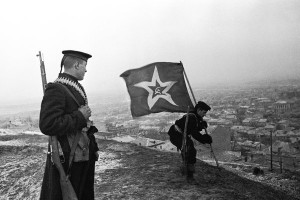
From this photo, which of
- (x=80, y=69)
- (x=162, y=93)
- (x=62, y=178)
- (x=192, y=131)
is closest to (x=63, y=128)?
(x=62, y=178)

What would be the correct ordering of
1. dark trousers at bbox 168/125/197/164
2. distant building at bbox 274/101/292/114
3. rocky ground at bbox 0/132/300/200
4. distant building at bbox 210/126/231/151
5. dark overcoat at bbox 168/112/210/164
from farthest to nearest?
distant building at bbox 274/101/292/114 < distant building at bbox 210/126/231/151 < dark trousers at bbox 168/125/197/164 < dark overcoat at bbox 168/112/210/164 < rocky ground at bbox 0/132/300/200

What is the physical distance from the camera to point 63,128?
230cm

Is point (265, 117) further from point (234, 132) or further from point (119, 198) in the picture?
point (119, 198)

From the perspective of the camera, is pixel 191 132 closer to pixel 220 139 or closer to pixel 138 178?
pixel 138 178

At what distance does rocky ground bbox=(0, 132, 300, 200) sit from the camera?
459 cm

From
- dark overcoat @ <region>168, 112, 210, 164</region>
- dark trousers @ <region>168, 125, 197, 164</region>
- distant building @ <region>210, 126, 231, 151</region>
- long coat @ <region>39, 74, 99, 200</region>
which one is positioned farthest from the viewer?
distant building @ <region>210, 126, 231, 151</region>

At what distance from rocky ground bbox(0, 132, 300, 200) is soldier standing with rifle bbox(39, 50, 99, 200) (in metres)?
2.20

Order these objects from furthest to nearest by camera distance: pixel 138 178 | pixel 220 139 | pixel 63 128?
pixel 220 139 < pixel 138 178 < pixel 63 128

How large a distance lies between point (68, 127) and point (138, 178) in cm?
339

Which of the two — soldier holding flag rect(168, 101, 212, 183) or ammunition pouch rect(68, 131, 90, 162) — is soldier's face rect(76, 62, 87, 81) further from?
soldier holding flag rect(168, 101, 212, 183)

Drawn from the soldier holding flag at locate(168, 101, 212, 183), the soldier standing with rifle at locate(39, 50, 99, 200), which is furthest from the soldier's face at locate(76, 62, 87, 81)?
the soldier holding flag at locate(168, 101, 212, 183)

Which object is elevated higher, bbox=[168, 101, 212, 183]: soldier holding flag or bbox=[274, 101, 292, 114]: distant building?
bbox=[168, 101, 212, 183]: soldier holding flag

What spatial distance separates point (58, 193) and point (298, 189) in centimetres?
958

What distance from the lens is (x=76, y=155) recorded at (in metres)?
2.46
